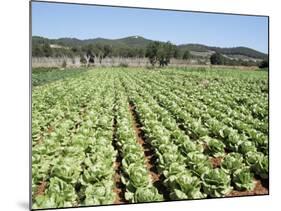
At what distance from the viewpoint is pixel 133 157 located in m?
5.01

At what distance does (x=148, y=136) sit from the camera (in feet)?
18.0

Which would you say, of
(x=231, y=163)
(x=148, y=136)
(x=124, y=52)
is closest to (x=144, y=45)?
(x=124, y=52)

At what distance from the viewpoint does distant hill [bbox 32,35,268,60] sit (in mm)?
4918

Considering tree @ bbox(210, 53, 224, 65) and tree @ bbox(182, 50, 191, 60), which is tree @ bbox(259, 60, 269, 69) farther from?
tree @ bbox(182, 50, 191, 60)

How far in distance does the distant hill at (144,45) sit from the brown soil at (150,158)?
2.52ft

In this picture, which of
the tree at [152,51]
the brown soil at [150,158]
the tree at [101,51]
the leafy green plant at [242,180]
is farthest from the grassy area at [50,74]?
the leafy green plant at [242,180]

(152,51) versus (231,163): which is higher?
(152,51)

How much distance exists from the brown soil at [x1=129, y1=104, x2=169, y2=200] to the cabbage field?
0.01m

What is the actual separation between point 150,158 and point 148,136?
0.87ft

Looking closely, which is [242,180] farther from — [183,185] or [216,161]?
[183,185]

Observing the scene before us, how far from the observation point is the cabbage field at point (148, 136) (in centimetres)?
481

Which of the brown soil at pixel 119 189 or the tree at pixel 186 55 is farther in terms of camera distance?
the tree at pixel 186 55

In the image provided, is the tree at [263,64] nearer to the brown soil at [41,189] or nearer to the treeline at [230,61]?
the treeline at [230,61]
